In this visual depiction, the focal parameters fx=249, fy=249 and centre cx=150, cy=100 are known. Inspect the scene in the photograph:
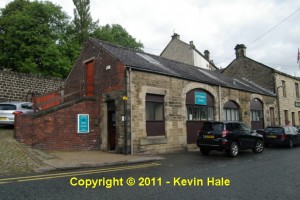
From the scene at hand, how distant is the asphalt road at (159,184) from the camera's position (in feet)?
17.6

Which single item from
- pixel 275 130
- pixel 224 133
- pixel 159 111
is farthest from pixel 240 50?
pixel 224 133

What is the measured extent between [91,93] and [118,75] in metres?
2.94

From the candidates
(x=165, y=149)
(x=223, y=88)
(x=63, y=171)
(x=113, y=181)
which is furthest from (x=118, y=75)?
(x=223, y=88)

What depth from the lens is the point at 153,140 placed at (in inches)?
516

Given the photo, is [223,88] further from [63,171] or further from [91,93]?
[63,171]

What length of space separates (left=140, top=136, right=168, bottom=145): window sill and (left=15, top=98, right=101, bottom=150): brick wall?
2.99 meters

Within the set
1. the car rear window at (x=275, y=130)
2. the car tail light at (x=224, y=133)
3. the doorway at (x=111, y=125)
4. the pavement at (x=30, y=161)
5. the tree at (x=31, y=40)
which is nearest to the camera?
the pavement at (x=30, y=161)

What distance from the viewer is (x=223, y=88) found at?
1866cm

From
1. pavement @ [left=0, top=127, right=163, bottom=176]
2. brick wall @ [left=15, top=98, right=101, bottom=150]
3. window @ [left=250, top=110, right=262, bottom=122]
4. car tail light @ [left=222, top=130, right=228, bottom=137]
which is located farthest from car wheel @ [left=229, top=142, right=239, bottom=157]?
window @ [left=250, top=110, right=262, bottom=122]

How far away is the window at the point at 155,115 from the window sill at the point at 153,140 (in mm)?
281

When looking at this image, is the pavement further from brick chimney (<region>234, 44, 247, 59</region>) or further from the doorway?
brick chimney (<region>234, 44, 247, 59</region>)

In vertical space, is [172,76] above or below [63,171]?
above

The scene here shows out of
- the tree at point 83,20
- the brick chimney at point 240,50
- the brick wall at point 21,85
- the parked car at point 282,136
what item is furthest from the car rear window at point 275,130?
the tree at point 83,20

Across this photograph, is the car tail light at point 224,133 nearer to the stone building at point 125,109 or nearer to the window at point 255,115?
the stone building at point 125,109
